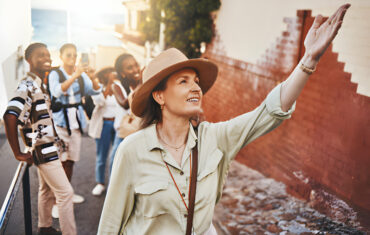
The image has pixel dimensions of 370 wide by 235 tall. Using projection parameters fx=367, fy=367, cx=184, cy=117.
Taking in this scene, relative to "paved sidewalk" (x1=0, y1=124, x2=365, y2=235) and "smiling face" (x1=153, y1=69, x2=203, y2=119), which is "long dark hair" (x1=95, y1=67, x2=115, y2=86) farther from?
"smiling face" (x1=153, y1=69, x2=203, y2=119)

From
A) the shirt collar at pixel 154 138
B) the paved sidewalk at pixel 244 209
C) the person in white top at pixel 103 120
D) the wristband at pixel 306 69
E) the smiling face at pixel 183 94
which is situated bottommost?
the paved sidewalk at pixel 244 209

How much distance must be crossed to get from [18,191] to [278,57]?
12.0 feet

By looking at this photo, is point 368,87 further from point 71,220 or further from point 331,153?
point 71,220

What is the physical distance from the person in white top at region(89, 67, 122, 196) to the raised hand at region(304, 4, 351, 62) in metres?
3.67

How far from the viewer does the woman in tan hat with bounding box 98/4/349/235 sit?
1897 millimetres

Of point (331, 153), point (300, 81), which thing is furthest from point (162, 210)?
point (331, 153)

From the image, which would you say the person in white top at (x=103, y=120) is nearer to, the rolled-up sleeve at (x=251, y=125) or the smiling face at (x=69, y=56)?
the smiling face at (x=69, y=56)

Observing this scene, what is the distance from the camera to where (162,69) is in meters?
1.97

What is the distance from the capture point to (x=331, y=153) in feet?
12.7

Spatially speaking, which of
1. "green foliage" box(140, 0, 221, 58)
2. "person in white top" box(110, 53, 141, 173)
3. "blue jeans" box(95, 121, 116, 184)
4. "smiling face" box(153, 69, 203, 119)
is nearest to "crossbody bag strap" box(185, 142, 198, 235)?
"smiling face" box(153, 69, 203, 119)

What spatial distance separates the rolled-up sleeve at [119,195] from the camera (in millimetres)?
1949

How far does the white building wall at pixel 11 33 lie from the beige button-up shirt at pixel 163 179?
4.54 ft

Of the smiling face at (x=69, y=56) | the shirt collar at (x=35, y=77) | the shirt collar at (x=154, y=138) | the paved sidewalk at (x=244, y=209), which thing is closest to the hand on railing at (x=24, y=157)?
the paved sidewalk at (x=244, y=209)

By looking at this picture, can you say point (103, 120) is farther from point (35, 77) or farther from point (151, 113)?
point (151, 113)
